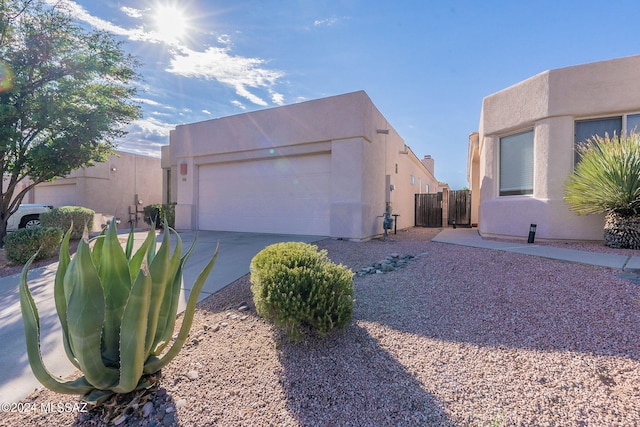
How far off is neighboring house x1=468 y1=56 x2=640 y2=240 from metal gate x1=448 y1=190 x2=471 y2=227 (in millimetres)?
6442

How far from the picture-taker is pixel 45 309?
3.68 meters

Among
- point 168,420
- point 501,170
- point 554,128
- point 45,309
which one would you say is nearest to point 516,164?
point 501,170

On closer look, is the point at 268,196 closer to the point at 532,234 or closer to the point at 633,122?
the point at 532,234

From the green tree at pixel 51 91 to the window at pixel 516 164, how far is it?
36.1 feet

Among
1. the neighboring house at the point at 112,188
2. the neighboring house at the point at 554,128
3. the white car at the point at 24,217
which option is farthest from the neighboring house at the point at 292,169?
the neighboring house at the point at 112,188

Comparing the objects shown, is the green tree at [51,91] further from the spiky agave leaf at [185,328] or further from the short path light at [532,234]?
the short path light at [532,234]

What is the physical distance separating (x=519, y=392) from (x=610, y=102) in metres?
7.23

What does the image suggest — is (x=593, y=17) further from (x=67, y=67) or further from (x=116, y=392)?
(x=67, y=67)

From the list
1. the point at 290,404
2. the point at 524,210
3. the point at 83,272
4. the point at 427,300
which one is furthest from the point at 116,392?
the point at 524,210

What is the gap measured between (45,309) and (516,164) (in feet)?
31.7

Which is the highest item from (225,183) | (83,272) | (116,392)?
(225,183)

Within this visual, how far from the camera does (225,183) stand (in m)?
10.1

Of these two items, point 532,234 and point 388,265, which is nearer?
point 388,265

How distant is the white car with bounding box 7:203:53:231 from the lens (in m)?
10.5
